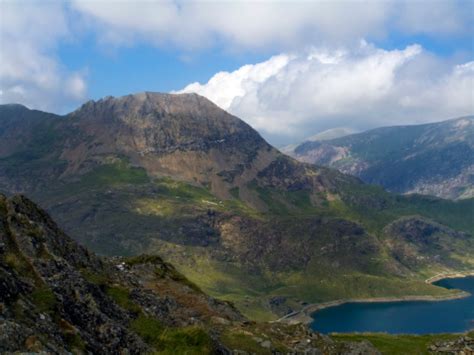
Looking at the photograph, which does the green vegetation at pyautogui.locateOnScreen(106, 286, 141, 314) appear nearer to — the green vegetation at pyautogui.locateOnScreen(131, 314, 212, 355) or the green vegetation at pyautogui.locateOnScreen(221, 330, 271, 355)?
the green vegetation at pyautogui.locateOnScreen(131, 314, 212, 355)

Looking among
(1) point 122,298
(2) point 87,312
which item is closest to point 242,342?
(1) point 122,298

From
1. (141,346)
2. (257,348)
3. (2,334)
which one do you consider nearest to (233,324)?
(257,348)

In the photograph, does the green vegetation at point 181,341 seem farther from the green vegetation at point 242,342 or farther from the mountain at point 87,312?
the green vegetation at point 242,342

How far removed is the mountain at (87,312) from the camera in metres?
24.9

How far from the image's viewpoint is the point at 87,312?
100 feet

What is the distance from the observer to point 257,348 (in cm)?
4288

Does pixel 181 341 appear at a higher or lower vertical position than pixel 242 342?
higher

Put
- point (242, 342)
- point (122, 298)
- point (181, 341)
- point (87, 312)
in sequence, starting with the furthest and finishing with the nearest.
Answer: point (242, 342) < point (122, 298) < point (181, 341) < point (87, 312)

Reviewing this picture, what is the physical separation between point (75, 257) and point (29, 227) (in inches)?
360

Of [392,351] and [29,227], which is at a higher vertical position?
[29,227]

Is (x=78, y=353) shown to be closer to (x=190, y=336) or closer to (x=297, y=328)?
(x=190, y=336)

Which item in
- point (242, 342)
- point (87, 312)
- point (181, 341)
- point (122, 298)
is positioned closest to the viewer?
point (87, 312)

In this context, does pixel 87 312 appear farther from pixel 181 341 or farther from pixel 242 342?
pixel 242 342

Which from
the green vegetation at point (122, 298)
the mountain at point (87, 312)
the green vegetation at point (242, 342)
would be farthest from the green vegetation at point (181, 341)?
the green vegetation at point (242, 342)
